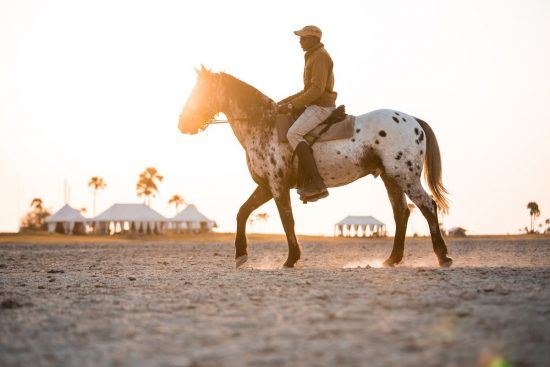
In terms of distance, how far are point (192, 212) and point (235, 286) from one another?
98.1 metres

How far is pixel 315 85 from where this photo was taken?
10.0 metres

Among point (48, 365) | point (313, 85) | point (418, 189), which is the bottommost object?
point (48, 365)

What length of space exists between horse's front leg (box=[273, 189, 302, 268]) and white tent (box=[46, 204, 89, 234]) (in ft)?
302

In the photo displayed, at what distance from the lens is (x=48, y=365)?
3506 mm

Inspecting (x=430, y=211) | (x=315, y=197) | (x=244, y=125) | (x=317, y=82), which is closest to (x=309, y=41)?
(x=317, y=82)

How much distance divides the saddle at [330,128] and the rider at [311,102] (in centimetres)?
10

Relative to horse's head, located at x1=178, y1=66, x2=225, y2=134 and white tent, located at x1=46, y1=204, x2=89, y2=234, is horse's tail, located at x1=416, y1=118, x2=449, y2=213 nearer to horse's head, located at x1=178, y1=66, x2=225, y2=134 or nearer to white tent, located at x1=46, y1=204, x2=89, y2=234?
horse's head, located at x1=178, y1=66, x2=225, y2=134

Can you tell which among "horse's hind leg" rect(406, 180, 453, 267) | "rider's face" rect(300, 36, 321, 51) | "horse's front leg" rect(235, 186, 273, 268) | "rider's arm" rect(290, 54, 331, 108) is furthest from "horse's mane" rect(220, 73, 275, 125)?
"horse's hind leg" rect(406, 180, 453, 267)

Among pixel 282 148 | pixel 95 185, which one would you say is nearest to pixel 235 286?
pixel 282 148

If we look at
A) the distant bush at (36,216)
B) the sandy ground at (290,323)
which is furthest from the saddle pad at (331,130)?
the distant bush at (36,216)

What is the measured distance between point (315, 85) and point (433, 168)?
2.68m

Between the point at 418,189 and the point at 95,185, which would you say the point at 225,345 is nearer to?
the point at 418,189

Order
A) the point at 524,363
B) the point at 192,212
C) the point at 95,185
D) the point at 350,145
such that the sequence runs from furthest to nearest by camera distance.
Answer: the point at 95,185 < the point at 192,212 < the point at 350,145 < the point at 524,363

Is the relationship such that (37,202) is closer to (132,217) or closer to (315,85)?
(132,217)
